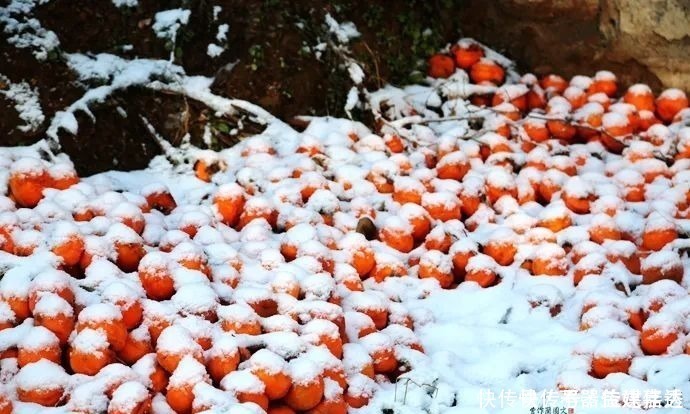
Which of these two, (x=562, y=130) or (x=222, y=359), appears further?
(x=562, y=130)

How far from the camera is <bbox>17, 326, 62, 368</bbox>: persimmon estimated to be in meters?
2.42

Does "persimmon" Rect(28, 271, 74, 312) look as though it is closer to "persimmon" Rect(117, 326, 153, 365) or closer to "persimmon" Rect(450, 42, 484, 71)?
"persimmon" Rect(117, 326, 153, 365)

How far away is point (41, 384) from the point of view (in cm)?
234

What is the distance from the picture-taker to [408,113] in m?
4.41

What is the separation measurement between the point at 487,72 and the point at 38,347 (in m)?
3.12

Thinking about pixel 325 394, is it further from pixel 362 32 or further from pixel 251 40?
pixel 362 32

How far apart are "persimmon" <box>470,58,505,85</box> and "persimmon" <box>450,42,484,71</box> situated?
61 mm

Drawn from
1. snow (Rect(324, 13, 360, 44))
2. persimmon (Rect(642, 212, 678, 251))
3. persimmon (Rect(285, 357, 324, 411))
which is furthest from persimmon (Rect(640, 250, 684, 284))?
snow (Rect(324, 13, 360, 44))

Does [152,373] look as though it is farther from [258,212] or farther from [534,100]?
[534,100]

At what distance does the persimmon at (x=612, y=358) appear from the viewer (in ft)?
8.59

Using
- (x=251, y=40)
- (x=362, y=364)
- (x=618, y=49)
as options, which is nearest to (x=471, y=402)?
(x=362, y=364)

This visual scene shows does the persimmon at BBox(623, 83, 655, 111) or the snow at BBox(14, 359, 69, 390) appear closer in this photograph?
the snow at BBox(14, 359, 69, 390)

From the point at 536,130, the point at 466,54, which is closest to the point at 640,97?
the point at 536,130

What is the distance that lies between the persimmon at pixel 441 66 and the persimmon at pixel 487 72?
5.7 inches
